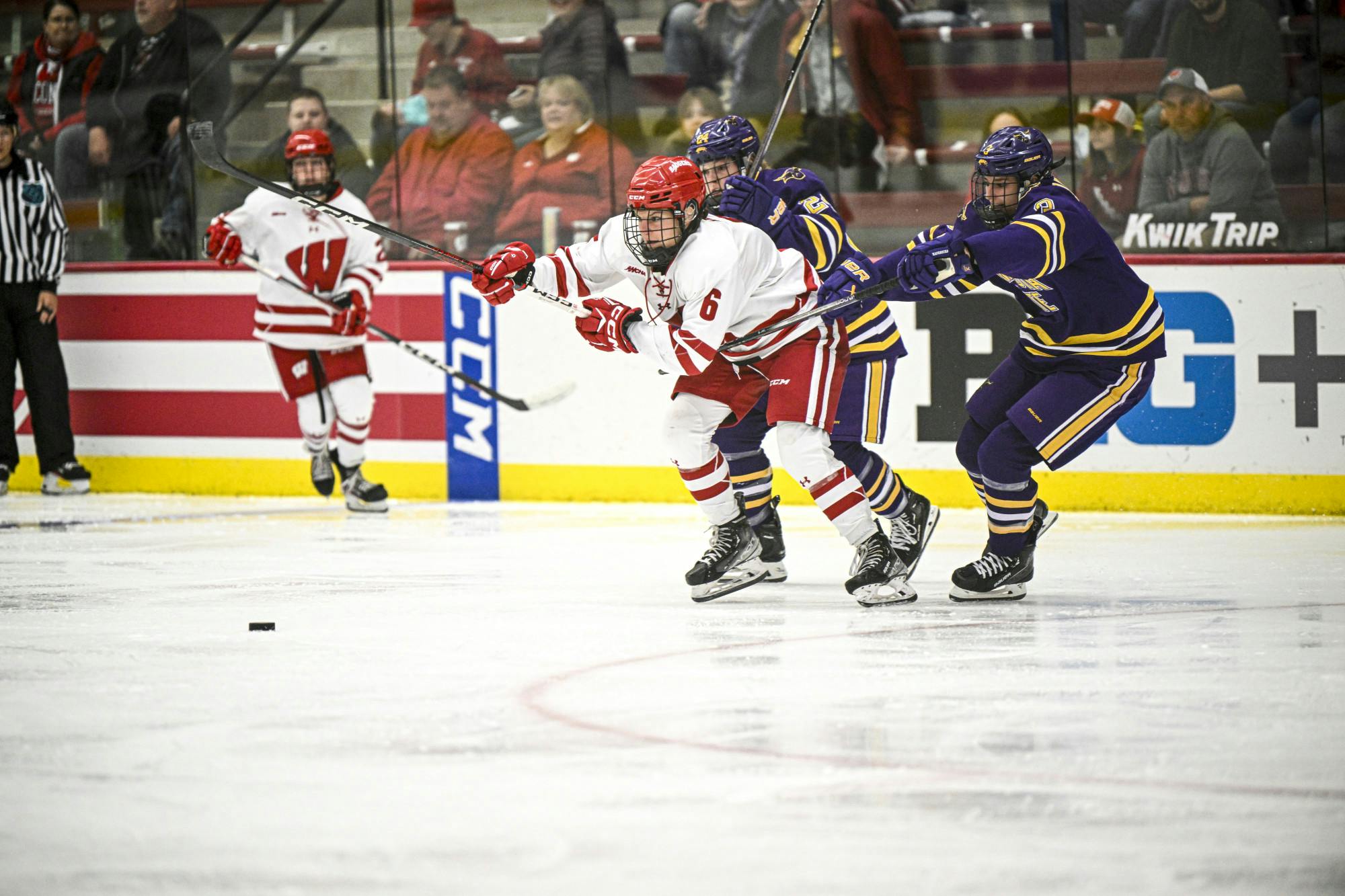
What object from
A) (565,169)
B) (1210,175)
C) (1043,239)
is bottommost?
(1043,239)

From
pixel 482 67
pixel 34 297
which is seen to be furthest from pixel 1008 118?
pixel 34 297

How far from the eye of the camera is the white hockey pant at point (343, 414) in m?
6.78

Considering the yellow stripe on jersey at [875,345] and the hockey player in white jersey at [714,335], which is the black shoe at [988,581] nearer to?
the hockey player in white jersey at [714,335]

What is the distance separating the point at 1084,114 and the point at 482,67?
7.89 ft

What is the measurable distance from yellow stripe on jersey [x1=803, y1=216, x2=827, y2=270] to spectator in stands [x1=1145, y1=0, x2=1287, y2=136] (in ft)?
7.73

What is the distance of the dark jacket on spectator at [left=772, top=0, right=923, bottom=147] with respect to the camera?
22.2 ft

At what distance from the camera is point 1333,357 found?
19.7 ft

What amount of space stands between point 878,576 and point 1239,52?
302cm

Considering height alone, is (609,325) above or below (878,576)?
above

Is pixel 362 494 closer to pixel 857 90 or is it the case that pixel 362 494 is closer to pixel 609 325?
pixel 857 90

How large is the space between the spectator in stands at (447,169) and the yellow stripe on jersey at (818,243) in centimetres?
284

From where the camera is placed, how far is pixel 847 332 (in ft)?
14.8

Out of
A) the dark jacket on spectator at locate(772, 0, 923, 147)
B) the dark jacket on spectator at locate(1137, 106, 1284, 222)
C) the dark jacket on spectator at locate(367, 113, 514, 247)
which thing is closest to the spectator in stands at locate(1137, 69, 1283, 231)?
the dark jacket on spectator at locate(1137, 106, 1284, 222)

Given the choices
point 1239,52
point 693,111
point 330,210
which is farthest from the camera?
point 693,111
